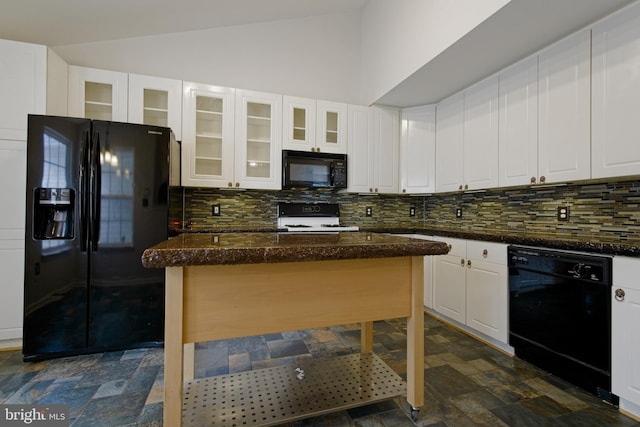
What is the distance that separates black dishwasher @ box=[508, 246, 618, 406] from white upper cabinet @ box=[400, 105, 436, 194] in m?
1.40

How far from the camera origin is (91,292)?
2.13 m

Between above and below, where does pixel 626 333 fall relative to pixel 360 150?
below

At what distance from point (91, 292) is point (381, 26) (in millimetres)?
3682

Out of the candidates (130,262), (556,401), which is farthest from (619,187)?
(130,262)

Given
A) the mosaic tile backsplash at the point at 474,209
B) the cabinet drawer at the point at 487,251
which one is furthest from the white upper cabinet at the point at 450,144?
the cabinet drawer at the point at 487,251

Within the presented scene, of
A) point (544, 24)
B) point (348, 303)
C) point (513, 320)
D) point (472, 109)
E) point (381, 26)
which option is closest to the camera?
point (348, 303)

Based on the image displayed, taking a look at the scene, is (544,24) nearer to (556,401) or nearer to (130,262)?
(556,401)

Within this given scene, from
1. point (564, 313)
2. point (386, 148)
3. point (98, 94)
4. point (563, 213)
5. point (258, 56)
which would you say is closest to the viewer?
point (564, 313)

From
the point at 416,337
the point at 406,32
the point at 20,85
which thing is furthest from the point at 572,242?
the point at 20,85

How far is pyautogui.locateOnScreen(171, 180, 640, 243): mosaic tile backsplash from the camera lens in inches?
77.9

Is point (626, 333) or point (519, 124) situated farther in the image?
point (519, 124)

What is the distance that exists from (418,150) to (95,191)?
312 centimetres

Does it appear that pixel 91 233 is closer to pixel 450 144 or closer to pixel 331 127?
pixel 331 127

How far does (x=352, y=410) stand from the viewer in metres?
1.54
